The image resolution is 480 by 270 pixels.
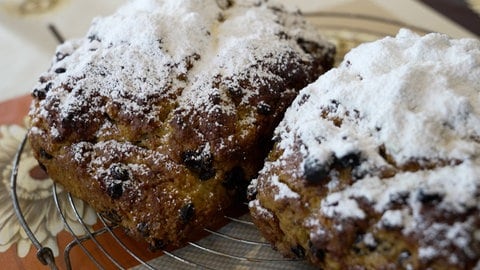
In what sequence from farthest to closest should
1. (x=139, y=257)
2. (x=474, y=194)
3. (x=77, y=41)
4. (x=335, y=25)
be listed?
1. (x=335, y=25)
2. (x=77, y=41)
3. (x=139, y=257)
4. (x=474, y=194)

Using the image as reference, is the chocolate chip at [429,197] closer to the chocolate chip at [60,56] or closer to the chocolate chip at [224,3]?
the chocolate chip at [224,3]

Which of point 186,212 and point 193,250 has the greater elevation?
point 186,212

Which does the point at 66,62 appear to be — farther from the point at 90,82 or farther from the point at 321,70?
the point at 321,70

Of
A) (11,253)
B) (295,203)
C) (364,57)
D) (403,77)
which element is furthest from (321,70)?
(11,253)

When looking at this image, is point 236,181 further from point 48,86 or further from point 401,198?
point 48,86

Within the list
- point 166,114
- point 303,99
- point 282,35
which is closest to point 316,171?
point 303,99

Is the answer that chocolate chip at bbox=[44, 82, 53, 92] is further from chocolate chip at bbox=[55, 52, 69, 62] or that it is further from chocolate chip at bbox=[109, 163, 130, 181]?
chocolate chip at bbox=[109, 163, 130, 181]

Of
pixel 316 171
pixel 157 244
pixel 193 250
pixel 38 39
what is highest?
pixel 38 39
